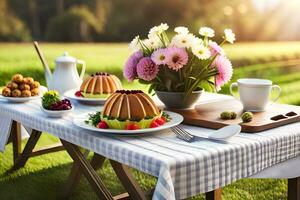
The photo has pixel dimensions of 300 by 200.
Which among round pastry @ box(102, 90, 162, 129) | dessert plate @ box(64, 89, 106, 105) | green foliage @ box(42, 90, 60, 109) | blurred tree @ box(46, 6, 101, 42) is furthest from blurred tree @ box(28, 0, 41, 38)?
round pastry @ box(102, 90, 162, 129)

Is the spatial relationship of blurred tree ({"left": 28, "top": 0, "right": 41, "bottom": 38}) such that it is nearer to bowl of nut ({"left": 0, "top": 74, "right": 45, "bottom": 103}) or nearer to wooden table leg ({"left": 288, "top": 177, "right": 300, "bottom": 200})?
bowl of nut ({"left": 0, "top": 74, "right": 45, "bottom": 103})

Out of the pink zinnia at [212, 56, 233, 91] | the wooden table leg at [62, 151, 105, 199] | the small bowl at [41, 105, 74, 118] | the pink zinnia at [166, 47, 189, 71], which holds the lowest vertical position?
the wooden table leg at [62, 151, 105, 199]

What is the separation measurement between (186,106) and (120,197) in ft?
2.21

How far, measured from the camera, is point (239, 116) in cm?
238

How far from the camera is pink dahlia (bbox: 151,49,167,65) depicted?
7.75 feet

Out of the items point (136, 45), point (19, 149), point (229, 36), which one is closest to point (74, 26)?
point (19, 149)

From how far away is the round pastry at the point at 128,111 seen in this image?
2.09 metres

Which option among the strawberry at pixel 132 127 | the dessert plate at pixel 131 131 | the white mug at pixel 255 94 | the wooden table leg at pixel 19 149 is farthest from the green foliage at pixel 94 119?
the wooden table leg at pixel 19 149

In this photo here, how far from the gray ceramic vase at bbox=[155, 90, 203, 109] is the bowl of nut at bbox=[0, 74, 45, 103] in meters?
0.82

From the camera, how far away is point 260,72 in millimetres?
12711

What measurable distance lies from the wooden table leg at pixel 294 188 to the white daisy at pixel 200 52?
70 centimetres

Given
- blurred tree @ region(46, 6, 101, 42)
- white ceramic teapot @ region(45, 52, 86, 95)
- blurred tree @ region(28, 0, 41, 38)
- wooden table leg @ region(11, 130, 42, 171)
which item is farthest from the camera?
blurred tree @ region(46, 6, 101, 42)

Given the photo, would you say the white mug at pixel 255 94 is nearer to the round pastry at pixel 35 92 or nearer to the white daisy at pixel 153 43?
the white daisy at pixel 153 43

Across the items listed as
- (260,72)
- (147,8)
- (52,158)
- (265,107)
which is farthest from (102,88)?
(147,8)
